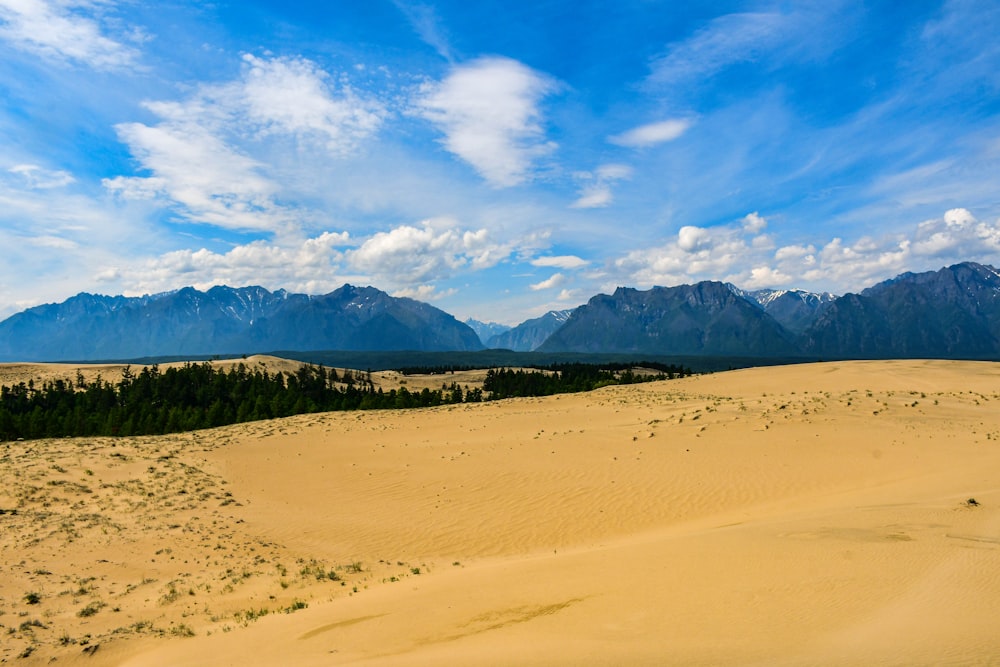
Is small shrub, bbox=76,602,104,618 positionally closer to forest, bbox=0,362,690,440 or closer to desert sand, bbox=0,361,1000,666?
desert sand, bbox=0,361,1000,666

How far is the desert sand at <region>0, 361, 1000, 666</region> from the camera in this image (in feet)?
20.3

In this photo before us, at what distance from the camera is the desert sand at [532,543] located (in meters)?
6.19

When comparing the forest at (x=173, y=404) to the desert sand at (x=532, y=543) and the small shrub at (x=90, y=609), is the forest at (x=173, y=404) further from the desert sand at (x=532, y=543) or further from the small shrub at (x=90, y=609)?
the small shrub at (x=90, y=609)

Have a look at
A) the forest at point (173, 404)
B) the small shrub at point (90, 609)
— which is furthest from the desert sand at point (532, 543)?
the forest at point (173, 404)

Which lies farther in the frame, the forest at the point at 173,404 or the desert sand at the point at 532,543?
the forest at the point at 173,404

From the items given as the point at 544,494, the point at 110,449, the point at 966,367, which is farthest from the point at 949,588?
the point at 966,367

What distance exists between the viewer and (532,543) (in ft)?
46.2

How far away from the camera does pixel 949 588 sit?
21.9 feet

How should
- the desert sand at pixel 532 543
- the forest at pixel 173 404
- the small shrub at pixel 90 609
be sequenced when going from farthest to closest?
the forest at pixel 173 404 → the small shrub at pixel 90 609 → the desert sand at pixel 532 543

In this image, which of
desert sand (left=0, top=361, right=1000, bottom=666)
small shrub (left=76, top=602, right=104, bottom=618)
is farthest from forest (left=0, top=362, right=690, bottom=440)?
small shrub (left=76, top=602, right=104, bottom=618)

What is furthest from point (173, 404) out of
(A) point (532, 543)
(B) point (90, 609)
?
(A) point (532, 543)

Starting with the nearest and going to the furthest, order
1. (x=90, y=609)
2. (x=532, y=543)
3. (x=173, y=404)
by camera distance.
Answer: (x=90, y=609) < (x=532, y=543) < (x=173, y=404)

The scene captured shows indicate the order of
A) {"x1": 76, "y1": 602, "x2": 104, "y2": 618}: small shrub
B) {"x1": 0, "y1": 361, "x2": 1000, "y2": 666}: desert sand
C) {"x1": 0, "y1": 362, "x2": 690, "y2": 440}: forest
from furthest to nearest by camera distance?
{"x1": 0, "y1": 362, "x2": 690, "y2": 440}: forest → {"x1": 76, "y1": 602, "x2": 104, "y2": 618}: small shrub → {"x1": 0, "y1": 361, "x2": 1000, "y2": 666}: desert sand

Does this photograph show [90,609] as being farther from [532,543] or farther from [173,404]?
[173,404]
